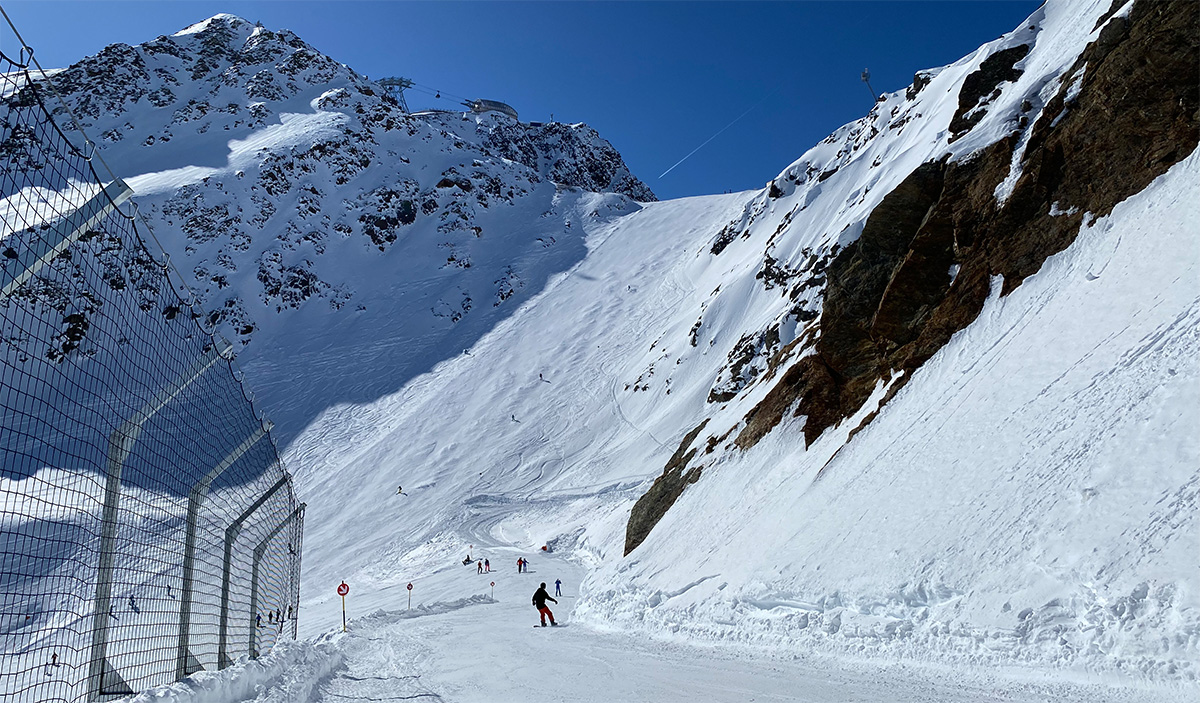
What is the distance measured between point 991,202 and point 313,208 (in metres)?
91.5

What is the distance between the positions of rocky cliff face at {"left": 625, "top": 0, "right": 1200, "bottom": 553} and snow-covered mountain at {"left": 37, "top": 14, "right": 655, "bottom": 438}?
159 ft

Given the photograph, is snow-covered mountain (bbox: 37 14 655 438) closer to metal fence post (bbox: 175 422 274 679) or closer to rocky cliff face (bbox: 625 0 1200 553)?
rocky cliff face (bbox: 625 0 1200 553)

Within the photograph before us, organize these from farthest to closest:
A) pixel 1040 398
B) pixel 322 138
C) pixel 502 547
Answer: pixel 322 138
pixel 502 547
pixel 1040 398

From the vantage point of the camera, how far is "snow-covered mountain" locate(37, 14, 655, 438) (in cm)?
7331

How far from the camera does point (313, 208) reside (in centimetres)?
9444

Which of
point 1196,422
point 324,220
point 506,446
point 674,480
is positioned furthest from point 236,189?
point 1196,422

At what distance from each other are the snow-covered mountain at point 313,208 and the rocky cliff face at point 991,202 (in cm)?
4844

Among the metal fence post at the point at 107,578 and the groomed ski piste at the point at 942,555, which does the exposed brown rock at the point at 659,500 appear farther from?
the metal fence post at the point at 107,578

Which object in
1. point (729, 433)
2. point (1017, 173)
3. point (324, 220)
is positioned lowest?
point (729, 433)

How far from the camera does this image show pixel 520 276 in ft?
273

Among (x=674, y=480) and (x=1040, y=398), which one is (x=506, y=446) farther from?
(x=1040, y=398)

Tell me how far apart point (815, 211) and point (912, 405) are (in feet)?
137

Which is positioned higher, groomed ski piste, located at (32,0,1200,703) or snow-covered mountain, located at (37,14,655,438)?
snow-covered mountain, located at (37,14,655,438)

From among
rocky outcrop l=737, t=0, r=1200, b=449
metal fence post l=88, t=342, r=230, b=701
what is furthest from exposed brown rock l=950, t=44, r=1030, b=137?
metal fence post l=88, t=342, r=230, b=701
